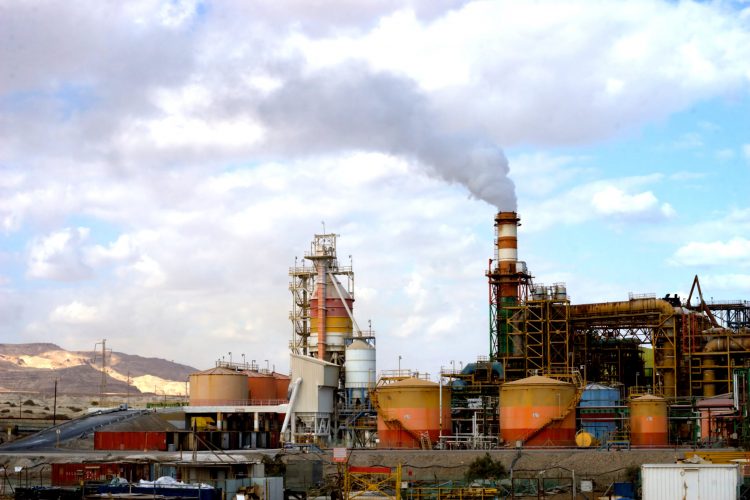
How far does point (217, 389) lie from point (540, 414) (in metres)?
28.3

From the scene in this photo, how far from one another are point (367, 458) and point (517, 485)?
438 inches

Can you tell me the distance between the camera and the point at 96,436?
7825cm

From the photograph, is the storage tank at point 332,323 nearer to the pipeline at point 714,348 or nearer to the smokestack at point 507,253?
the smokestack at point 507,253

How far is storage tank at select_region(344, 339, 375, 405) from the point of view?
89.0 meters

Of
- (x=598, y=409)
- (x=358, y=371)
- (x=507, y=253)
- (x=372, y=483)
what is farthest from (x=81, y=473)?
(x=507, y=253)

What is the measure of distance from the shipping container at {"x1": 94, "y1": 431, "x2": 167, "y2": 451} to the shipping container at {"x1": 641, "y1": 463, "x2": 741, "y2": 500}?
3886 cm

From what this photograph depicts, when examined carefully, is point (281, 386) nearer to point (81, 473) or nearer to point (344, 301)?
point (344, 301)

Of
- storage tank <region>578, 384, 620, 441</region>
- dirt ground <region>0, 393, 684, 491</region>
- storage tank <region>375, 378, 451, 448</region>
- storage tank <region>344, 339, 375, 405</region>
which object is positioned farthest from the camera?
storage tank <region>344, 339, 375, 405</region>

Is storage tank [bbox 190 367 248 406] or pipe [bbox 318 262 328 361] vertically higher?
pipe [bbox 318 262 328 361]

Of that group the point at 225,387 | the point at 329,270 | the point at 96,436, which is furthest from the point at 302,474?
the point at 329,270

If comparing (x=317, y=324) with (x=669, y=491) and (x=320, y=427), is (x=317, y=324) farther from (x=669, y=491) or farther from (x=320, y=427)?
(x=669, y=491)

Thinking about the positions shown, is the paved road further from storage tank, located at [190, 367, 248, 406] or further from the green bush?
the green bush

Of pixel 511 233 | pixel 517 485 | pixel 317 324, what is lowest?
pixel 517 485

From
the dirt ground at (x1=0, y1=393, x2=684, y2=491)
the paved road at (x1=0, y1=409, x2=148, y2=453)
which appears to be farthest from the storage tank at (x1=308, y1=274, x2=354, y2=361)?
the dirt ground at (x1=0, y1=393, x2=684, y2=491)
